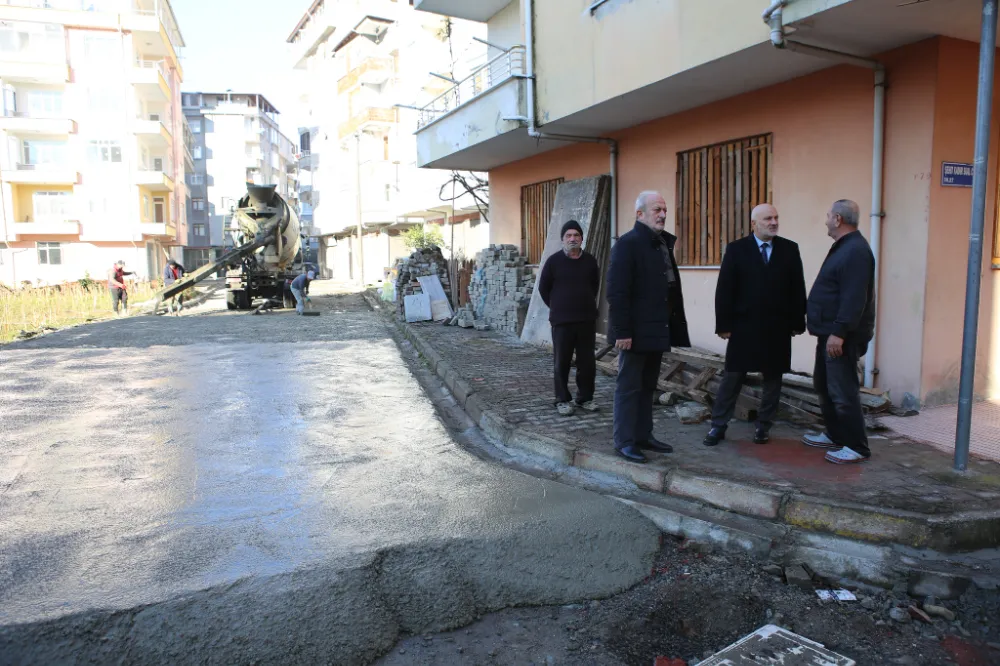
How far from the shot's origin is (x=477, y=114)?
39.8 feet

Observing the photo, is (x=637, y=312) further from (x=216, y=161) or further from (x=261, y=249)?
(x=216, y=161)

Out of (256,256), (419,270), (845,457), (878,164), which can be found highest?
(878,164)

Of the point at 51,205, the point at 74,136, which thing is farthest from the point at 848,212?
the point at 51,205

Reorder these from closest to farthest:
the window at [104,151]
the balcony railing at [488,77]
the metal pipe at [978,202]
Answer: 1. the metal pipe at [978,202]
2. the balcony railing at [488,77]
3. the window at [104,151]

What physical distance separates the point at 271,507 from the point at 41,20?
1782 inches

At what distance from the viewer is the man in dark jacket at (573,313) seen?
6.70 metres

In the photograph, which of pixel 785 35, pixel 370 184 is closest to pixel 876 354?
pixel 785 35

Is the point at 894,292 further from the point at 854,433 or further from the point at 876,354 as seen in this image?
the point at 854,433

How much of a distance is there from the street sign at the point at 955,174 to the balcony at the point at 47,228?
44.0 metres

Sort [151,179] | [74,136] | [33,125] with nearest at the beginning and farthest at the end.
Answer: [33,125] → [74,136] → [151,179]

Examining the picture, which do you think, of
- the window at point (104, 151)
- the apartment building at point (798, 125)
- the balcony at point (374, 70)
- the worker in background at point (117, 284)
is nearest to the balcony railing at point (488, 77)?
→ the apartment building at point (798, 125)

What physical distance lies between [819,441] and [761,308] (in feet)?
3.76

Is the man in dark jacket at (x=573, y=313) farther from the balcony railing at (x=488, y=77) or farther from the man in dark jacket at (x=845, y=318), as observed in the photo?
the balcony railing at (x=488, y=77)

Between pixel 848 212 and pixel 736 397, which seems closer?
pixel 848 212
